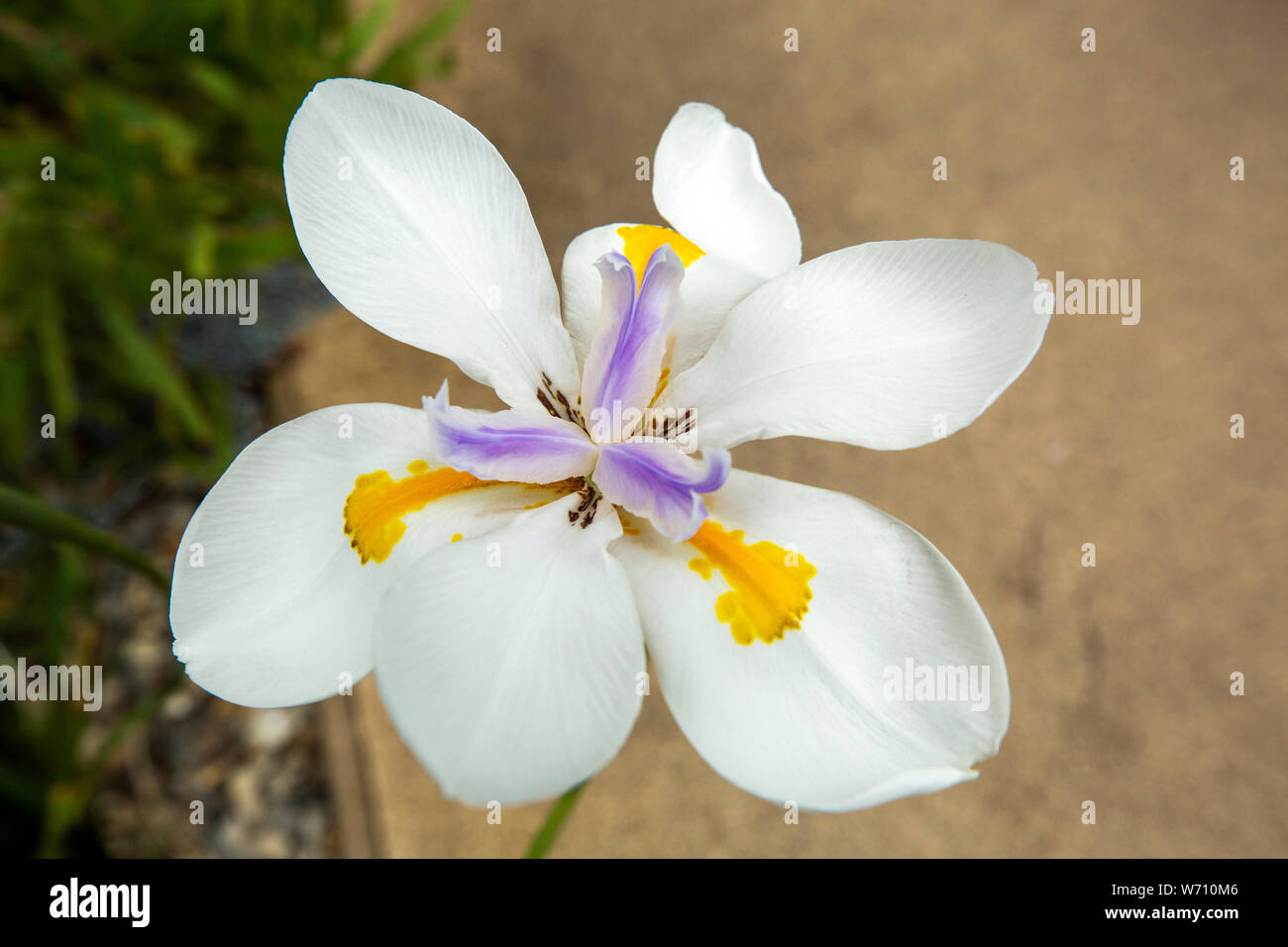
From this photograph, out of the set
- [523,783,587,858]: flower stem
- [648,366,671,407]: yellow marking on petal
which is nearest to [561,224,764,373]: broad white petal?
[648,366,671,407]: yellow marking on petal

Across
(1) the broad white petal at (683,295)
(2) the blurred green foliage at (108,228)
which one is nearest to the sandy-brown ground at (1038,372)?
(2) the blurred green foliage at (108,228)

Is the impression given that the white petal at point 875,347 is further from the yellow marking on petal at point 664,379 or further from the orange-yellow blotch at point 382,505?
the orange-yellow blotch at point 382,505

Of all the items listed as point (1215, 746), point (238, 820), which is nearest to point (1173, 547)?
point (1215, 746)

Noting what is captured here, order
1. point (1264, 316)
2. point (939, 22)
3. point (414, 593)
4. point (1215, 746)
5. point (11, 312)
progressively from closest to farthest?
point (414, 593) < point (11, 312) < point (1215, 746) < point (1264, 316) < point (939, 22)

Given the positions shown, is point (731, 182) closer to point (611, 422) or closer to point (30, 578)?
point (611, 422)

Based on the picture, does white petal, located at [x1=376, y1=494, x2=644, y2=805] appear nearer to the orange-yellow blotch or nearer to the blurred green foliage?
the orange-yellow blotch

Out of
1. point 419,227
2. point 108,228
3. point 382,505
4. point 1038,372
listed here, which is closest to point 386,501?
point 382,505
